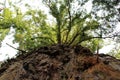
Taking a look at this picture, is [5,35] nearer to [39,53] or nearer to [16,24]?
[16,24]

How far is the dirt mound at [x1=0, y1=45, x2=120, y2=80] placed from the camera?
243 cm

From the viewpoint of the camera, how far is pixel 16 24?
48.9 feet

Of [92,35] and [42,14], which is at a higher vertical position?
[42,14]

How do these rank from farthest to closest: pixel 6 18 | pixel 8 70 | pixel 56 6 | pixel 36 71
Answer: pixel 6 18 → pixel 56 6 → pixel 8 70 → pixel 36 71

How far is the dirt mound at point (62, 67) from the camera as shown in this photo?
243cm

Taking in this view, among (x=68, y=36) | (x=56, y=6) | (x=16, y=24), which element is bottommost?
(x=68, y=36)

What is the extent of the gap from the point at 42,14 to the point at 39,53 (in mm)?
12147

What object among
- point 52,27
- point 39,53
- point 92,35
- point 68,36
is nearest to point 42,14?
point 52,27

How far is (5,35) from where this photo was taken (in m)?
15.4

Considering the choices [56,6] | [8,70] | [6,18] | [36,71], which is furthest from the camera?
[6,18]

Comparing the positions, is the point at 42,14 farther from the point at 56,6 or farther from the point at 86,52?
the point at 86,52

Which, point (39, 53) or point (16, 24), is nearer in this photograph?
point (39, 53)

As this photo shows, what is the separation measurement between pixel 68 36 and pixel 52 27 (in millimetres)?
1224

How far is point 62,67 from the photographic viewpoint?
103 inches
